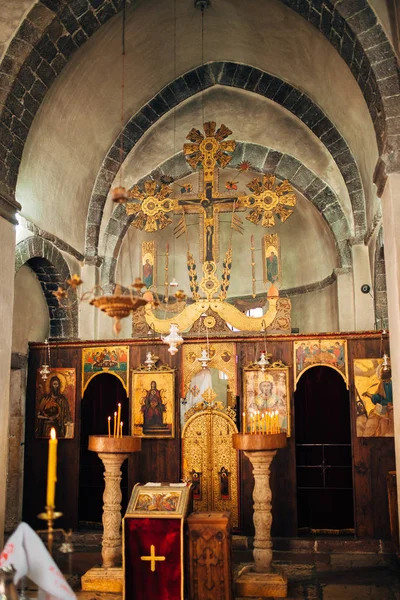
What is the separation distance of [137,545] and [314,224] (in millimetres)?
9547

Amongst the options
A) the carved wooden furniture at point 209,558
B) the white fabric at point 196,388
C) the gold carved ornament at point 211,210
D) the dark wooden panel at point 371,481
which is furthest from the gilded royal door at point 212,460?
the carved wooden furniture at point 209,558

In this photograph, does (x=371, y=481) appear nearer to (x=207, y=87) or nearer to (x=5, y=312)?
(x=5, y=312)

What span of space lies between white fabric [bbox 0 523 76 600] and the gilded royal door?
20.0 feet

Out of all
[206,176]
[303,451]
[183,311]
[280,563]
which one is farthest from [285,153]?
[280,563]

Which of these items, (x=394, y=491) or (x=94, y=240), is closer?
(x=394, y=491)

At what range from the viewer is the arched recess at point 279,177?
12.4 metres

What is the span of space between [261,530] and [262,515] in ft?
0.53

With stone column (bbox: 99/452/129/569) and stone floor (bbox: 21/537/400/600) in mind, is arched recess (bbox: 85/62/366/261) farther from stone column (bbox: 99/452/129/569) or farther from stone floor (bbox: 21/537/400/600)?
stone floor (bbox: 21/537/400/600)

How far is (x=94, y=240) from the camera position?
12.1 m

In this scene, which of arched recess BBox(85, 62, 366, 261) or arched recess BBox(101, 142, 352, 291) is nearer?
arched recess BBox(85, 62, 366, 261)

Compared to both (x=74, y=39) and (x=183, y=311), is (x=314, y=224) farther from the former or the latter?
(x=74, y=39)

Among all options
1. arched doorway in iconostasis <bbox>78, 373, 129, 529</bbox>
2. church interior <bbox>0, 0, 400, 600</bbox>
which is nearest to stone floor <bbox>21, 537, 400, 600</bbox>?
church interior <bbox>0, 0, 400, 600</bbox>

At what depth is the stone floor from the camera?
679 cm

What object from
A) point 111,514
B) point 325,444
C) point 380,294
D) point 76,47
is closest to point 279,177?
point 380,294
